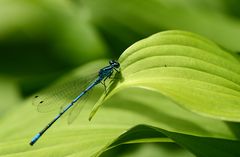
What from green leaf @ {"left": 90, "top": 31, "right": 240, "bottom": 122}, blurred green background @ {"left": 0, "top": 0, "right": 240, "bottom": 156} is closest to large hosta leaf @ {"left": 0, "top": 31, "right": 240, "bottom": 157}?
green leaf @ {"left": 90, "top": 31, "right": 240, "bottom": 122}

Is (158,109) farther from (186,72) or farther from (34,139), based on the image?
(186,72)

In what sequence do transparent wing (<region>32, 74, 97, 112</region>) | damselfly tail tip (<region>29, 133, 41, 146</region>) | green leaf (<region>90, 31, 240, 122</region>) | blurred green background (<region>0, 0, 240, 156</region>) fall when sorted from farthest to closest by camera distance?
blurred green background (<region>0, 0, 240, 156</region>) → transparent wing (<region>32, 74, 97, 112</region>) → damselfly tail tip (<region>29, 133, 41, 146</region>) → green leaf (<region>90, 31, 240, 122</region>)

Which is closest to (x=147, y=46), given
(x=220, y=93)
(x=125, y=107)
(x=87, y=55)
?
(x=220, y=93)

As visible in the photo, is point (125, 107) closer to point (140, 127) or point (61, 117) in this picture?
point (61, 117)

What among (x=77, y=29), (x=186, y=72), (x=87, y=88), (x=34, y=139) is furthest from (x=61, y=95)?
(x=186, y=72)

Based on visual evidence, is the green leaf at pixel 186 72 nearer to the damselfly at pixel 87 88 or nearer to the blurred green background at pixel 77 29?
the damselfly at pixel 87 88

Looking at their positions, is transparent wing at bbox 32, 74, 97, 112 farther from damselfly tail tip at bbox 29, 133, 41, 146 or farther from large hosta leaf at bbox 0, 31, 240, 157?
damselfly tail tip at bbox 29, 133, 41, 146
